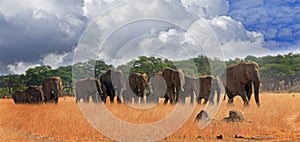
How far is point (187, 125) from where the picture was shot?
43.8 ft

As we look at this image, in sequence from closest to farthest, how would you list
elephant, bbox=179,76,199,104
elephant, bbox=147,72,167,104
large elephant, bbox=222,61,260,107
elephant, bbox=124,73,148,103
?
1. large elephant, bbox=222,61,260,107
2. elephant, bbox=179,76,199,104
3. elephant, bbox=147,72,167,104
4. elephant, bbox=124,73,148,103

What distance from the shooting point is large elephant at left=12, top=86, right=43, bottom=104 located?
29.4 m

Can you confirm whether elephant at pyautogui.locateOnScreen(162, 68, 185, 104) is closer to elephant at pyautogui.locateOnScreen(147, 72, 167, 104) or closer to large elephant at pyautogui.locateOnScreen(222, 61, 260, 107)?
elephant at pyautogui.locateOnScreen(147, 72, 167, 104)

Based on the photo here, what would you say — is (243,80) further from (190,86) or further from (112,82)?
(112,82)

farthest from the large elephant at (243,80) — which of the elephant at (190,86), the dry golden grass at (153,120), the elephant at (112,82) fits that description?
the elephant at (112,82)

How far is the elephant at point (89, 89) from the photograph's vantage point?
90.0ft

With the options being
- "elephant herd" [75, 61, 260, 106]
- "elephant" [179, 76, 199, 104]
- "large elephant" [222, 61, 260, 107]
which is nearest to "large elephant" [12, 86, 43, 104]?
"elephant herd" [75, 61, 260, 106]

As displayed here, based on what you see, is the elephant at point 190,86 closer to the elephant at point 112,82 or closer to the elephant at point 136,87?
the elephant at point 136,87

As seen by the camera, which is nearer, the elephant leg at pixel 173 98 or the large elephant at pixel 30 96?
the elephant leg at pixel 173 98

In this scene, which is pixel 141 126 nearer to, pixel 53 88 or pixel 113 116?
pixel 113 116

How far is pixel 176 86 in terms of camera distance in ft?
78.0

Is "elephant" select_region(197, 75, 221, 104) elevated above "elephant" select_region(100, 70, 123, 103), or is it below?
below

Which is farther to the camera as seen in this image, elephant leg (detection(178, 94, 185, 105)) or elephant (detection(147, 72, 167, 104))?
elephant (detection(147, 72, 167, 104))

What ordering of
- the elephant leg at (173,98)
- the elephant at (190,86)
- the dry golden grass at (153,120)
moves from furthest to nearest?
the elephant at (190,86) < the elephant leg at (173,98) < the dry golden grass at (153,120)
